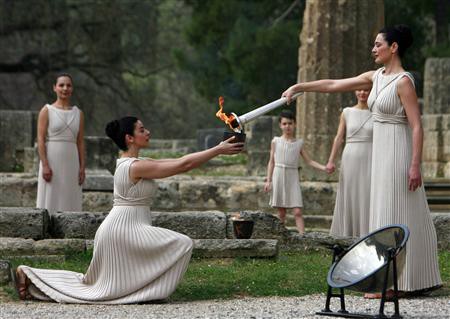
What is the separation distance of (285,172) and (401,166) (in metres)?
4.49

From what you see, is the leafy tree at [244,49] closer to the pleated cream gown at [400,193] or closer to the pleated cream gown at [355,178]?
the pleated cream gown at [355,178]

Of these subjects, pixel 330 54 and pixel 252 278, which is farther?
pixel 330 54

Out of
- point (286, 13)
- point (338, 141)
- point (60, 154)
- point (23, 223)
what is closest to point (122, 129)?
point (23, 223)

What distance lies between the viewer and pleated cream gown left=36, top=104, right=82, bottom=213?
12133 mm

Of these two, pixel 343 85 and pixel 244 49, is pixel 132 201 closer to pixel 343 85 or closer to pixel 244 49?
pixel 343 85

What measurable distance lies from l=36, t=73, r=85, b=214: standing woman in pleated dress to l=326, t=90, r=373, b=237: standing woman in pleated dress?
2526 mm

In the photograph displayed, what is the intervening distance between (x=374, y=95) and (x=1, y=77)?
27015mm

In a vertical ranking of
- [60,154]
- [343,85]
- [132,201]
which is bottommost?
[132,201]

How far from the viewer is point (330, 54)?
1612 centimetres

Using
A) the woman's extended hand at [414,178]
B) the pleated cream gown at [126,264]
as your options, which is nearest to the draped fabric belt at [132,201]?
the pleated cream gown at [126,264]

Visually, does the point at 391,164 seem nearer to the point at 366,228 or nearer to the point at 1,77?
the point at 366,228

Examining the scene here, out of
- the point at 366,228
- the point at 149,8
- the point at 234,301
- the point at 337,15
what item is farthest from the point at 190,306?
the point at 149,8

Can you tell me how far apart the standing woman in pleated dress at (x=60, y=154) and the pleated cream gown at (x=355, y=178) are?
2.52m

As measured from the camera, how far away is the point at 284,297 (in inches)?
355
